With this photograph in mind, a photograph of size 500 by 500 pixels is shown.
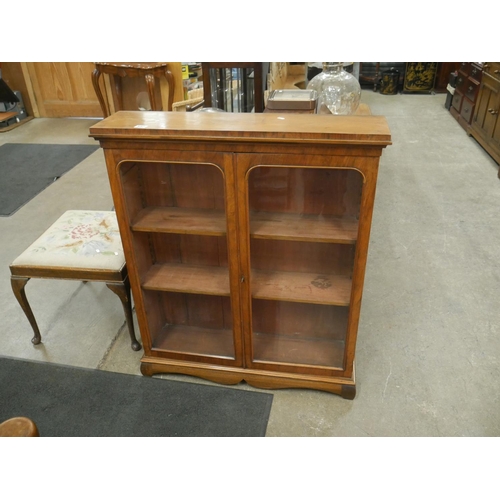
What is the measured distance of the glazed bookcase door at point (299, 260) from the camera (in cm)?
149

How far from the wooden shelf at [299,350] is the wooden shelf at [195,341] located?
0.43 feet

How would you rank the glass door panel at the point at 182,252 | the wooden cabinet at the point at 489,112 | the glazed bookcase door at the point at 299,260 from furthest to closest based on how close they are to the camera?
the wooden cabinet at the point at 489,112 < the glass door panel at the point at 182,252 < the glazed bookcase door at the point at 299,260

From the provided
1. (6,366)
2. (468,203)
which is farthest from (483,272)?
(6,366)

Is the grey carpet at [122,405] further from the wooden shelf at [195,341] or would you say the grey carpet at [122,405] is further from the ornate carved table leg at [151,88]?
the ornate carved table leg at [151,88]

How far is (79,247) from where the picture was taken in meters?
1.97

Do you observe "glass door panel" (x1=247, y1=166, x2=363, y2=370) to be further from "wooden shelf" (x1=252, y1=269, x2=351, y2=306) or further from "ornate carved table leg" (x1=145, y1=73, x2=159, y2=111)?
"ornate carved table leg" (x1=145, y1=73, x2=159, y2=111)

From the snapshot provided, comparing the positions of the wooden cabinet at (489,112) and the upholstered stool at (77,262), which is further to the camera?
the wooden cabinet at (489,112)

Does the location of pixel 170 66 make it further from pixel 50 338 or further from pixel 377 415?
pixel 377 415

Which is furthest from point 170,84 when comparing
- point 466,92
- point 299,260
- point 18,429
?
point 466,92

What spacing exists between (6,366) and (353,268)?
159cm

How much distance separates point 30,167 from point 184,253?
308 cm

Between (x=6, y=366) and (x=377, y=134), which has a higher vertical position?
(x=377, y=134)

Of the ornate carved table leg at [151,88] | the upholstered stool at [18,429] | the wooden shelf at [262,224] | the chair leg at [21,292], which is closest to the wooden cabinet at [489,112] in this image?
the ornate carved table leg at [151,88]

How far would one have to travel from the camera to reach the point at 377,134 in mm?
1250
